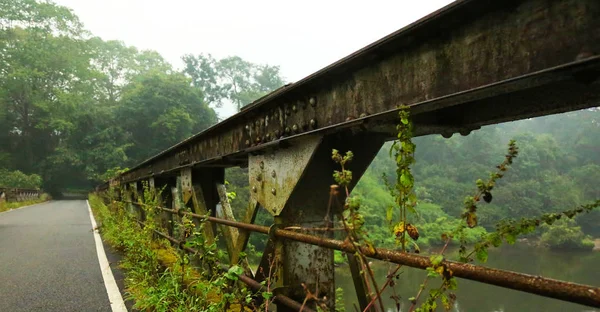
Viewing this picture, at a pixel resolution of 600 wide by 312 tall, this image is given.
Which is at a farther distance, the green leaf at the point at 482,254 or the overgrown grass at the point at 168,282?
the overgrown grass at the point at 168,282

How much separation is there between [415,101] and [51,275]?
5626 millimetres

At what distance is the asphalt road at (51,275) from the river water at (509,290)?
953 cm

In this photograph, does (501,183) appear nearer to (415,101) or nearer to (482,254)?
(415,101)

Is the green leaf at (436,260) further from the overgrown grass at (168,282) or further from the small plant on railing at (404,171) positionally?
the overgrown grass at (168,282)

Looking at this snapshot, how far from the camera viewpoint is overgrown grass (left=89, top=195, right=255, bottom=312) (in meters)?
2.48

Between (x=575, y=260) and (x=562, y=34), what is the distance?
3975 centimetres

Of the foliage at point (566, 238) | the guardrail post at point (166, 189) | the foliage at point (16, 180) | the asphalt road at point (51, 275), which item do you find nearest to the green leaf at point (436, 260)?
the asphalt road at point (51, 275)

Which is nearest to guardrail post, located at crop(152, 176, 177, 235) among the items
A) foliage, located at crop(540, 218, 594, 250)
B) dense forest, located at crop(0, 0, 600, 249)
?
dense forest, located at crop(0, 0, 600, 249)

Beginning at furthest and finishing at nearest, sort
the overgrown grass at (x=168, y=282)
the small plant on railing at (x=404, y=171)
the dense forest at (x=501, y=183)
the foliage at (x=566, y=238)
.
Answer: the dense forest at (x=501, y=183) → the foliage at (x=566, y=238) → the overgrown grass at (x=168, y=282) → the small plant on railing at (x=404, y=171)

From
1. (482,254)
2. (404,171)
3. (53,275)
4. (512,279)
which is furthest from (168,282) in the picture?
(512,279)

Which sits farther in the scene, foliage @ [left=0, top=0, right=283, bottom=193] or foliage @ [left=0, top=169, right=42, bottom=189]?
foliage @ [left=0, top=0, right=283, bottom=193]

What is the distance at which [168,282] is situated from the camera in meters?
3.37

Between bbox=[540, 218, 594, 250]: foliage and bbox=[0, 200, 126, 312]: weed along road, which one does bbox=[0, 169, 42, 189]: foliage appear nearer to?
bbox=[0, 200, 126, 312]: weed along road

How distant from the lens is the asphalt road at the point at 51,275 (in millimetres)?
3717
